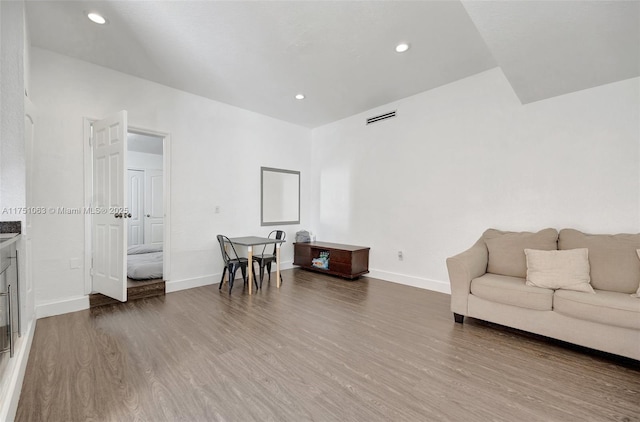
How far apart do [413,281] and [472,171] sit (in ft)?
5.95

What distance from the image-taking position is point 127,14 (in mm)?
2576

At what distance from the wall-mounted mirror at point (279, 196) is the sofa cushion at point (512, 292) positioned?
11.7 feet

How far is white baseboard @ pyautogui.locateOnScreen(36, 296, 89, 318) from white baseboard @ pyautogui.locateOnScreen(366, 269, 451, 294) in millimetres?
3992

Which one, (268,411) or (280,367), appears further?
(280,367)

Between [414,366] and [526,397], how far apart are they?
688 millimetres

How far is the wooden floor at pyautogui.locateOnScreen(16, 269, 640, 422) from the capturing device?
5.53 feet

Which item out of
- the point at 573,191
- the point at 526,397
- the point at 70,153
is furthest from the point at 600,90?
the point at 70,153

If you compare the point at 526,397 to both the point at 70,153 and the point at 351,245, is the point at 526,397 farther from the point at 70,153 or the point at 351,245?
the point at 70,153

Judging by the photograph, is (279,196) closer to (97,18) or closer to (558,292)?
(97,18)

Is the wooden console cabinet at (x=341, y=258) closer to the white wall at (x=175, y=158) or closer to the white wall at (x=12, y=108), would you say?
the white wall at (x=175, y=158)

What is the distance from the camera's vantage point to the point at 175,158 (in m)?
4.15

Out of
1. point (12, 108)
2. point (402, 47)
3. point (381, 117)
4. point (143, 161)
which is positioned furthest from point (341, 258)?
point (143, 161)

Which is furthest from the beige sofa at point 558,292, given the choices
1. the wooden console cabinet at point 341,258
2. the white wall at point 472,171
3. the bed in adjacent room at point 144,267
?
the bed in adjacent room at point 144,267

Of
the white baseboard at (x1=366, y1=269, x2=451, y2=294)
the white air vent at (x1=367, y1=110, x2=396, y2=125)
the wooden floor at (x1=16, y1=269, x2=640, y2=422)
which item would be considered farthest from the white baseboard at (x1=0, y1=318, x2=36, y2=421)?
the white air vent at (x1=367, y1=110, x2=396, y2=125)
